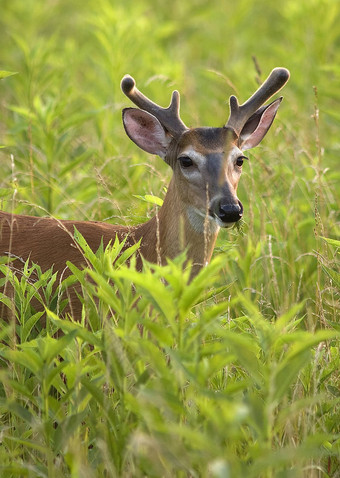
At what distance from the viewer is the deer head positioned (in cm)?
430


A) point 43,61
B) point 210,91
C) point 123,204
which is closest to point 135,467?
point 123,204

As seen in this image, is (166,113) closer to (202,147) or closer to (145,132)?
(145,132)

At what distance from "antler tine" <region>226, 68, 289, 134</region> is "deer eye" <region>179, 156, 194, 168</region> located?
356mm

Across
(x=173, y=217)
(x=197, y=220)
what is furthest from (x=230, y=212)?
(x=173, y=217)

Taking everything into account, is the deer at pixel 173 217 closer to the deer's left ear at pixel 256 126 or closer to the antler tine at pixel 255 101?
the antler tine at pixel 255 101

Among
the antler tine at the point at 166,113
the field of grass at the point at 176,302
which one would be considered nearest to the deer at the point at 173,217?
the antler tine at the point at 166,113

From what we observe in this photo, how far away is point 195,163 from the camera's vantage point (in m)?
4.55

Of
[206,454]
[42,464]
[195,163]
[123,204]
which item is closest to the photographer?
[206,454]

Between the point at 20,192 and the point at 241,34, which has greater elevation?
the point at 241,34

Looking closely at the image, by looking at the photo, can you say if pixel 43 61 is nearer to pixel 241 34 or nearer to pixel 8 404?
pixel 8 404

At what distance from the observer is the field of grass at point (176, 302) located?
2.68m

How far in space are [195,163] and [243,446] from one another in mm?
1784

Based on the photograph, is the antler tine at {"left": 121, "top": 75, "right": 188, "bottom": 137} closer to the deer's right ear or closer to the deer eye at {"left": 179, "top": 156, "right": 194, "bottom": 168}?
the deer's right ear

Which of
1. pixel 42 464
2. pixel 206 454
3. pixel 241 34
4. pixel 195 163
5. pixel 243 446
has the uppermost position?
pixel 241 34
